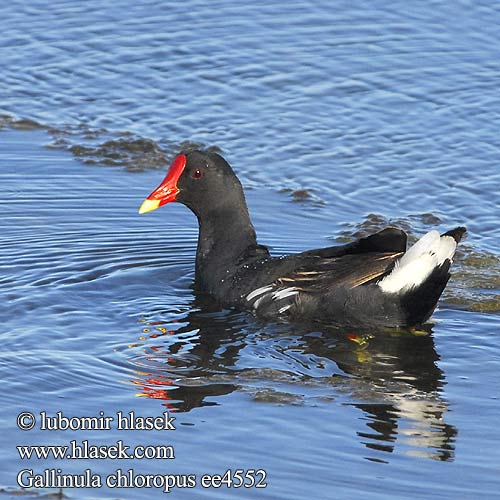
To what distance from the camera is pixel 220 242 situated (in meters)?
8.91

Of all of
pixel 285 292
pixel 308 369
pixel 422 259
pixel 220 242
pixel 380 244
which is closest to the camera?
pixel 308 369

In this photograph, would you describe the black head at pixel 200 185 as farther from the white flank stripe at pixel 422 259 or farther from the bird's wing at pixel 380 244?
the white flank stripe at pixel 422 259

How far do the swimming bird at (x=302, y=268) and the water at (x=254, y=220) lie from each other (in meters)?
0.18

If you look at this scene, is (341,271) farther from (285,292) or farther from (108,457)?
(108,457)

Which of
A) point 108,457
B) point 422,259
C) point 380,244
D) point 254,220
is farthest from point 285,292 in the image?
point 108,457

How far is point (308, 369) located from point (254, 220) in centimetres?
271

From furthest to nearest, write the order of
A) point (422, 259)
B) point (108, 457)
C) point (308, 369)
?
point (422, 259), point (308, 369), point (108, 457)

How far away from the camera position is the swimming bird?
25.5 ft

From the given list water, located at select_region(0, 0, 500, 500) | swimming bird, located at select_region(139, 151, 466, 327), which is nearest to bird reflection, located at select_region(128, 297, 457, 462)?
water, located at select_region(0, 0, 500, 500)

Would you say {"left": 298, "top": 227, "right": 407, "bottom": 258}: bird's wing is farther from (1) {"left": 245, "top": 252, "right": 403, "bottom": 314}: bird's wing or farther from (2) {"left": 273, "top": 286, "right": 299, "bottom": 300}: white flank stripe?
(2) {"left": 273, "top": 286, "right": 299, "bottom": 300}: white flank stripe

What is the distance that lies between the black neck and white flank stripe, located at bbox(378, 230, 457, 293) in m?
1.35

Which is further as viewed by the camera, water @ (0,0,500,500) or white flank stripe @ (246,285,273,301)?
white flank stripe @ (246,285,273,301)

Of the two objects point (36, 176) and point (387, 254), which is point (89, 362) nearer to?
point (387, 254)

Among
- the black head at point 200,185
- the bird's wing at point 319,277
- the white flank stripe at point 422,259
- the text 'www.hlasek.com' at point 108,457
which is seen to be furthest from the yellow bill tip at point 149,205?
the text 'www.hlasek.com' at point 108,457
